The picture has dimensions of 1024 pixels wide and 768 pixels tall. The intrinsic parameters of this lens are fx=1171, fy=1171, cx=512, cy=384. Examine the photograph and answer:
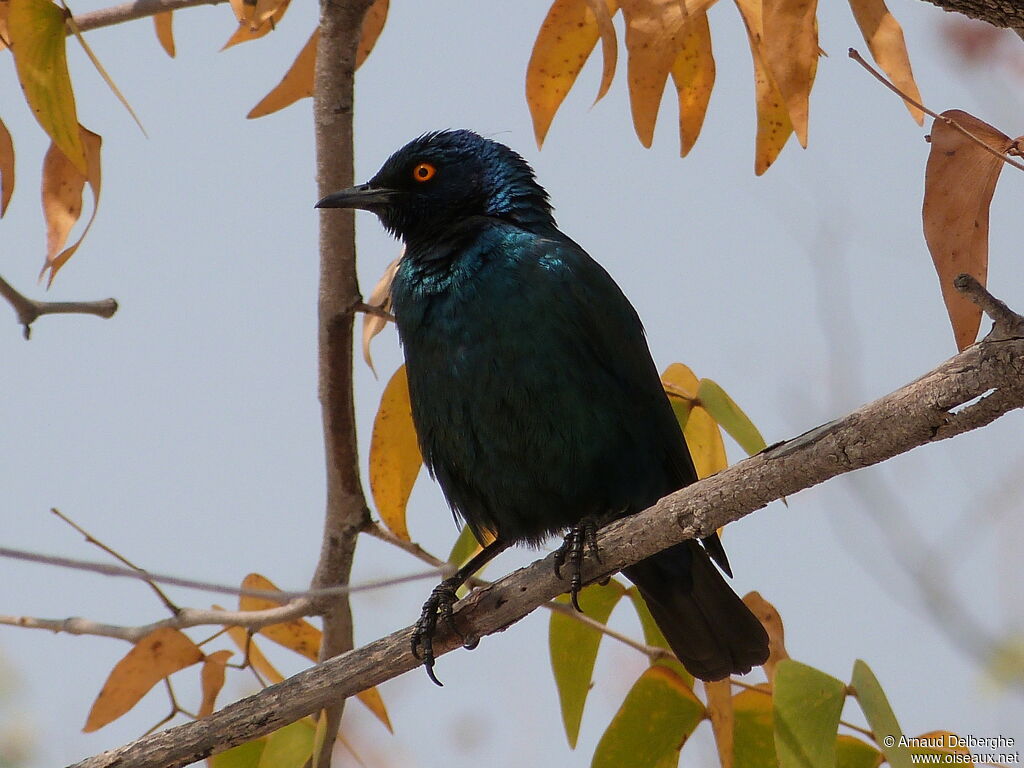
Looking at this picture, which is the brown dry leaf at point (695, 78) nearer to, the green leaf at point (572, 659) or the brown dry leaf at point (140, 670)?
the green leaf at point (572, 659)

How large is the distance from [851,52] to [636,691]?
200cm

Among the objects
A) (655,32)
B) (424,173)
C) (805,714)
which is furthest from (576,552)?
(424,173)

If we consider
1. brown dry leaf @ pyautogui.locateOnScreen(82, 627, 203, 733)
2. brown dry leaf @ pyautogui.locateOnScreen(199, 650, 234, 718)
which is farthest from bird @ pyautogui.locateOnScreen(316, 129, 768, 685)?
brown dry leaf @ pyautogui.locateOnScreen(82, 627, 203, 733)

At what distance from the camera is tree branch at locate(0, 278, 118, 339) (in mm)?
3393

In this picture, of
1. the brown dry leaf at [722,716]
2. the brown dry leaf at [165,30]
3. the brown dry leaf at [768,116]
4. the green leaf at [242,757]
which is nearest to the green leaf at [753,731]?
the brown dry leaf at [722,716]

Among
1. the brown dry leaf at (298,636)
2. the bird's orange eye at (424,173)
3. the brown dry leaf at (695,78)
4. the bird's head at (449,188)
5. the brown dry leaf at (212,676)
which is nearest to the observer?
the brown dry leaf at (695,78)

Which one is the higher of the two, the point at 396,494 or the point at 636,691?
the point at 396,494

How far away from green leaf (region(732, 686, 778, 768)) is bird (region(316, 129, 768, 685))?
0.27 meters

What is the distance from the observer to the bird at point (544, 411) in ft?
13.3

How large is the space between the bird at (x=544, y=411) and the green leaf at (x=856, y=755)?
23.9 inches

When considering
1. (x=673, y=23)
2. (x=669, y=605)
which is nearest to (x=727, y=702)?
(x=669, y=605)

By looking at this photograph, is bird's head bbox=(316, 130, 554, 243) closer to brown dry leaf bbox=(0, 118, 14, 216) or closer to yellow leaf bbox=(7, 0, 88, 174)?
brown dry leaf bbox=(0, 118, 14, 216)

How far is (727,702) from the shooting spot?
3.45 meters

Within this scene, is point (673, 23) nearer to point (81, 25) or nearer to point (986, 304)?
point (986, 304)
